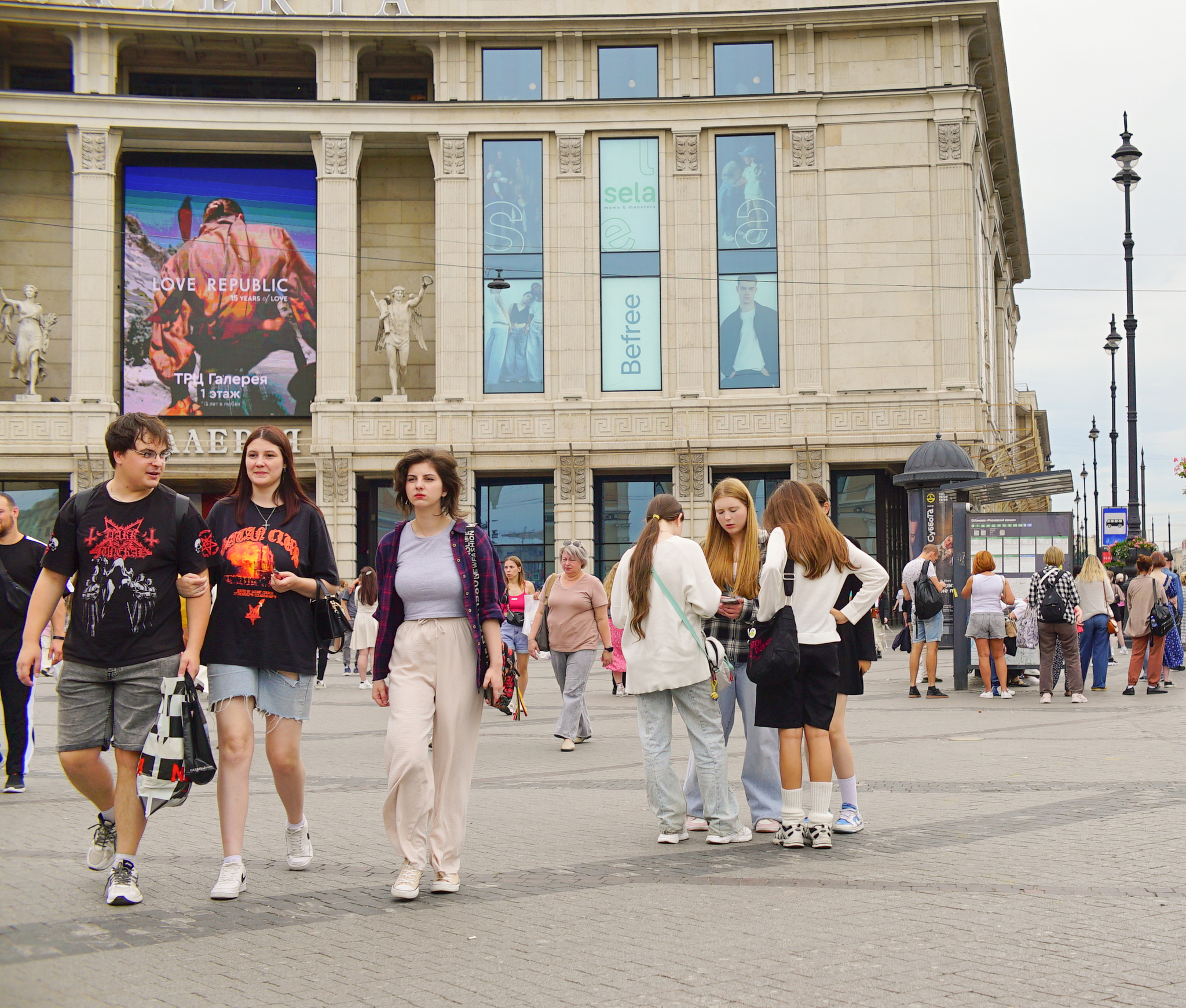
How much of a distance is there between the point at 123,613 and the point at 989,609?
13891 mm

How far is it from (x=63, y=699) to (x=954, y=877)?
4271 mm

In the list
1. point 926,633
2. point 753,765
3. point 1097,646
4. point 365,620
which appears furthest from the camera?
point 365,620

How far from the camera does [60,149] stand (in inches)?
1559

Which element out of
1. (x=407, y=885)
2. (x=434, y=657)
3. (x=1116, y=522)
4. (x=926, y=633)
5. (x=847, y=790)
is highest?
(x=1116, y=522)

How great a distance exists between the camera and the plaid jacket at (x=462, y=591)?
6.57m

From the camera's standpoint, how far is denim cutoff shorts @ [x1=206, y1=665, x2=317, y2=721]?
646 centimetres

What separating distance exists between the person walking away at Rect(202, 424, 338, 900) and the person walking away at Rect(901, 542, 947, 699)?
41.2ft

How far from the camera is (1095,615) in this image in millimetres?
18984

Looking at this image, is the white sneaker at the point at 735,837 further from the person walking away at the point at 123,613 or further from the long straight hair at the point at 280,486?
the person walking away at the point at 123,613

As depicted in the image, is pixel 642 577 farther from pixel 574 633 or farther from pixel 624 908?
pixel 574 633

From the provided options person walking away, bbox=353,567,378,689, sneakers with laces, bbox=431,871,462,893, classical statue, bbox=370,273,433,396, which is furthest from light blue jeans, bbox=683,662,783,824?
classical statue, bbox=370,273,433,396

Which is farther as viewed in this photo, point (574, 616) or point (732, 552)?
point (574, 616)

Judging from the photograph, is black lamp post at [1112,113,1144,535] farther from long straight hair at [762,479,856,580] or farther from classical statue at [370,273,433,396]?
long straight hair at [762,479,856,580]

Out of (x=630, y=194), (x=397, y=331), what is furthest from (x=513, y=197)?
(x=397, y=331)
